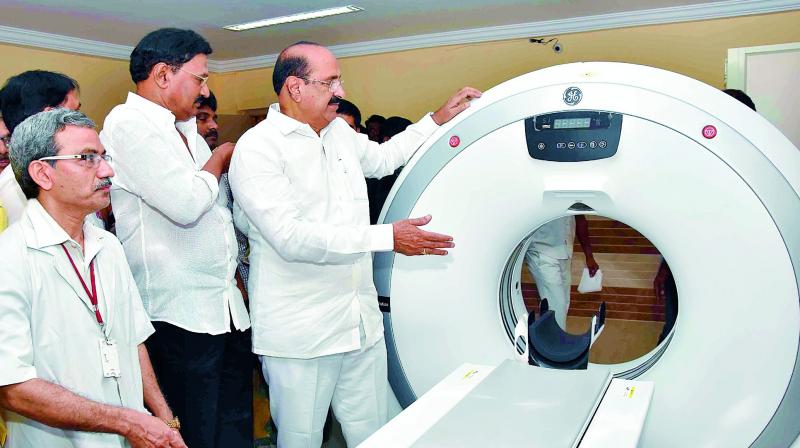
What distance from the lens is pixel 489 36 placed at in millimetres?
5566

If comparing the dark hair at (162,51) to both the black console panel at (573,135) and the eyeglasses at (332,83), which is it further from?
the black console panel at (573,135)

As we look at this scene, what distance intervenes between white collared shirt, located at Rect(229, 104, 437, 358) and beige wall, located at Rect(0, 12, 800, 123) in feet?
12.1

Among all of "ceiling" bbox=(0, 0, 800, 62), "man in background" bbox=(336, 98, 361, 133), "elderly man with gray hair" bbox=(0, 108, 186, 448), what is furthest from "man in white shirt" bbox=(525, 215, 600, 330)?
"ceiling" bbox=(0, 0, 800, 62)

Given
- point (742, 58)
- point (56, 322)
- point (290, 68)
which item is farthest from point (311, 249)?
point (742, 58)

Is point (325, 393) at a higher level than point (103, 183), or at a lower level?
lower

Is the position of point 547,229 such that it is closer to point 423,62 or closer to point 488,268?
point 488,268

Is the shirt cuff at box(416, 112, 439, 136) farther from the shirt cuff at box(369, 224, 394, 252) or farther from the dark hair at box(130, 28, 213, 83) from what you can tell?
the dark hair at box(130, 28, 213, 83)

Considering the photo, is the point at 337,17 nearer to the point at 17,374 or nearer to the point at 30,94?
the point at 30,94

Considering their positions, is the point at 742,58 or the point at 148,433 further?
the point at 742,58

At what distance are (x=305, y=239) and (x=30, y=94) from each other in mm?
769

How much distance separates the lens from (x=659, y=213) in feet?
5.26

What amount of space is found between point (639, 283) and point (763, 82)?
280 cm

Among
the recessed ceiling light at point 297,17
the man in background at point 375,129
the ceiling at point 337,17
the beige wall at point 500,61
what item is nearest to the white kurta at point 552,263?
the man in background at point 375,129

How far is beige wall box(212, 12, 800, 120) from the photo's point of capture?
4.84 metres
